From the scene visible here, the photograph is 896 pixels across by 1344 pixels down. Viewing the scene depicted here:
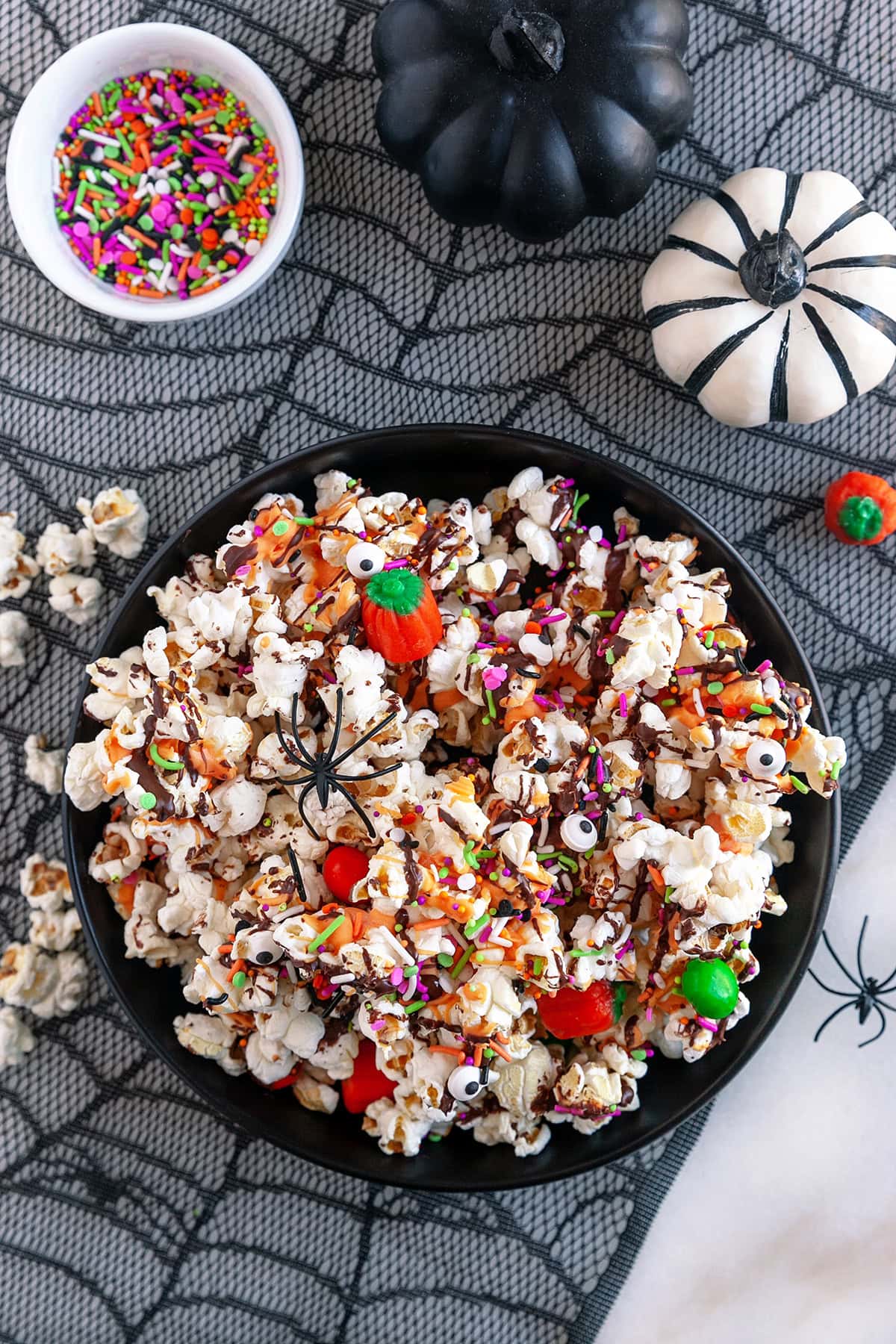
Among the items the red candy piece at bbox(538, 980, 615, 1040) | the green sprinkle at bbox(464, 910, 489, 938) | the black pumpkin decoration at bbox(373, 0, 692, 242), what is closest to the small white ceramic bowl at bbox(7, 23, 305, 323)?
the black pumpkin decoration at bbox(373, 0, 692, 242)

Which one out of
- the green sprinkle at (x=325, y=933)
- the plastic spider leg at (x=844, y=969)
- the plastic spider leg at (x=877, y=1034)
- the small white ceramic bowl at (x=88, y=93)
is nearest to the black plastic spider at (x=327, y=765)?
the green sprinkle at (x=325, y=933)

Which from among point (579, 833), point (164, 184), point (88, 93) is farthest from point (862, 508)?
point (88, 93)

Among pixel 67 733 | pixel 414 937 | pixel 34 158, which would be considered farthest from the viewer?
pixel 67 733

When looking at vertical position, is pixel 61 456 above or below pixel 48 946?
above

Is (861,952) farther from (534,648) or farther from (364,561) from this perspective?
(364,561)

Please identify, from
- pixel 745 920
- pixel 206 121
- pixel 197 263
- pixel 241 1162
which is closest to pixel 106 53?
pixel 206 121

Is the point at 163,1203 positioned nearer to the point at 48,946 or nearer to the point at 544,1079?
the point at 48,946
